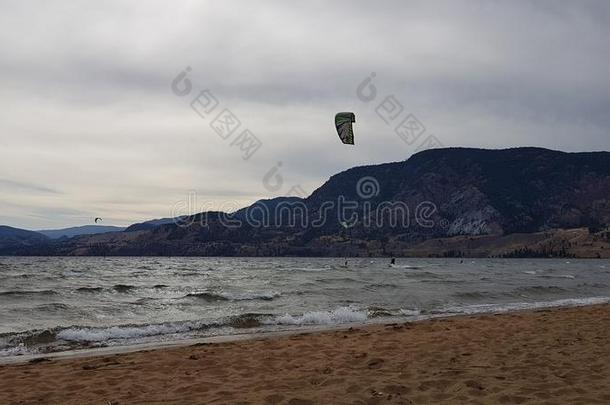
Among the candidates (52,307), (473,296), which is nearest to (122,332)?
(52,307)

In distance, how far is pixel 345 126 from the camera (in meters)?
16.8

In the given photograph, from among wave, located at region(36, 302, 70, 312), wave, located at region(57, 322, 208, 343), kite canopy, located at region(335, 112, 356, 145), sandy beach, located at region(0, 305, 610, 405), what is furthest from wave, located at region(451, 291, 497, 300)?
wave, located at region(36, 302, 70, 312)

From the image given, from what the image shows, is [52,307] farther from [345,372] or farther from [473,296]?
[473,296]

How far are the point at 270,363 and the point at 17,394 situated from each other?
174 inches

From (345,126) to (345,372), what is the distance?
31.2 feet

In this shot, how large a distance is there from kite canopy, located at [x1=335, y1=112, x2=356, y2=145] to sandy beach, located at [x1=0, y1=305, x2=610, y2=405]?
616cm

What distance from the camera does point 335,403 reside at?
6.95 m

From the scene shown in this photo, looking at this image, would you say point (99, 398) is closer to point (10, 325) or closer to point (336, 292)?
point (10, 325)

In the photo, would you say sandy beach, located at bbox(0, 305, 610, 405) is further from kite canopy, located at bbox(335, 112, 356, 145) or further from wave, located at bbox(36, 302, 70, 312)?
wave, located at bbox(36, 302, 70, 312)

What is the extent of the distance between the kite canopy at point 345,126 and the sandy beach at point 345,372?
6165mm

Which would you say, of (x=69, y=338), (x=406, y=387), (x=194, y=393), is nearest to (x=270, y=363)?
(x=194, y=393)

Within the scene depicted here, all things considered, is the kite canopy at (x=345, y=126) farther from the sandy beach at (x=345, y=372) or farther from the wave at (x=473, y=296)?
the wave at (x=473, y=296)

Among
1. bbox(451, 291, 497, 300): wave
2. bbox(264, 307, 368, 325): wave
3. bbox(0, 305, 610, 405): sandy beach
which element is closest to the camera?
bbox(0, 305, 610, 405): sandy beach

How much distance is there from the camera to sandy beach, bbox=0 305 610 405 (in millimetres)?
7387
